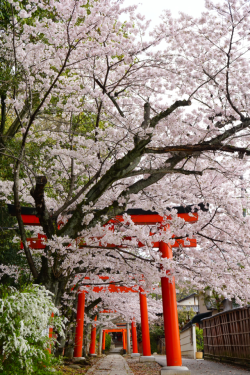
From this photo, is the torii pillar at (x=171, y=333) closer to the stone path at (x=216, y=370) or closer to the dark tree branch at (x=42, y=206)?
the stone path at (x=216, y=370)

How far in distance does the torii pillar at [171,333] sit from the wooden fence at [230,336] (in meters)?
3.08

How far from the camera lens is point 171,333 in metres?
7.04

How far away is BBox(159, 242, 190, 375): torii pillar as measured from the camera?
658cm

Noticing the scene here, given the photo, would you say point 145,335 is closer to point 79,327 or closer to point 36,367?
point 79,327

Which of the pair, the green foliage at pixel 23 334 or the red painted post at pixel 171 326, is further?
the red painted post at pixel 171 326

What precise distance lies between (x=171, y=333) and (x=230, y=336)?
504 centimetres

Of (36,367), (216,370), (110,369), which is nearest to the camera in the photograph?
(36,367)

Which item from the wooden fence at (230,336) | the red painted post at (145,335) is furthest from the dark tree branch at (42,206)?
the red painted post at (145,335)

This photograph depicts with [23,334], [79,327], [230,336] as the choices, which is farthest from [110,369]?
[23,334]

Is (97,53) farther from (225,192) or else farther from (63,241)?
(225,192)

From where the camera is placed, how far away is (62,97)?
26.5ft

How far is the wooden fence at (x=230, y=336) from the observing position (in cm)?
930

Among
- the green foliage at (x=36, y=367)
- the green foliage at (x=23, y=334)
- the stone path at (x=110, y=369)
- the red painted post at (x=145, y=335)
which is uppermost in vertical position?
the green foliage at (x=23, y=334)

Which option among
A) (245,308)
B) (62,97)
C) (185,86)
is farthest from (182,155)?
(245,308)
